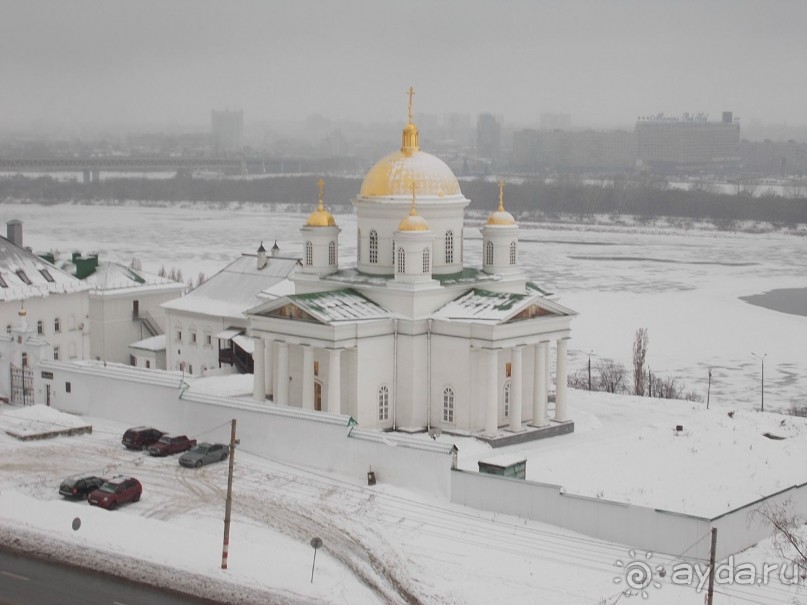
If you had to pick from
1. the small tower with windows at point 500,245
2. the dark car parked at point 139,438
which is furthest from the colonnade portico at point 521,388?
the dark car parked at point 139,438

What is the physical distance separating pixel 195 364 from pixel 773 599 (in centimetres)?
2557

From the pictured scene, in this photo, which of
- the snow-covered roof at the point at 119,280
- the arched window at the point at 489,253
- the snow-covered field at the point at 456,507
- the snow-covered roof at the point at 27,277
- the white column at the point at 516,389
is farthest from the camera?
the snow-covered roof at the point at 119,280

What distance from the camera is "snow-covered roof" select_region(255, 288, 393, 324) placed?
106ft

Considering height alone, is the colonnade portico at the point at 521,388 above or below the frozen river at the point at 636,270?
above

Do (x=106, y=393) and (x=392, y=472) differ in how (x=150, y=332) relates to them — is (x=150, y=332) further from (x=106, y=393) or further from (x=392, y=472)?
(x=392, y=472)

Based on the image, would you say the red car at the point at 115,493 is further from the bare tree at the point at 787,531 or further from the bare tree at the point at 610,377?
the bare tree at the point at 610,377

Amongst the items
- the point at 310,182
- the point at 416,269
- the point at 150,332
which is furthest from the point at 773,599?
the point at 310,182

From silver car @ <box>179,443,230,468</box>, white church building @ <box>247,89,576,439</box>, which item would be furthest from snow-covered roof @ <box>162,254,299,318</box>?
silver car @ <box>179,443,230,468</box>

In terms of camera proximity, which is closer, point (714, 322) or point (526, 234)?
point (714, 322)

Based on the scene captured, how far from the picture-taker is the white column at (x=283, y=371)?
3331 cm

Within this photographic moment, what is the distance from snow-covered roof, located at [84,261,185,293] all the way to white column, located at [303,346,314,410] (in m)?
15.5

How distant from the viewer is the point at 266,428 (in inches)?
1156

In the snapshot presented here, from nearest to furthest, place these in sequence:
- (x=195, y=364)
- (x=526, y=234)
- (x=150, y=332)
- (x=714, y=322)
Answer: (x=195, y=364)
(x=150, y=332)
(x=714, y=322)
(x=526, y=234)

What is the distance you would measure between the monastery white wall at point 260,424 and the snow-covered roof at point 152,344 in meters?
10.4
